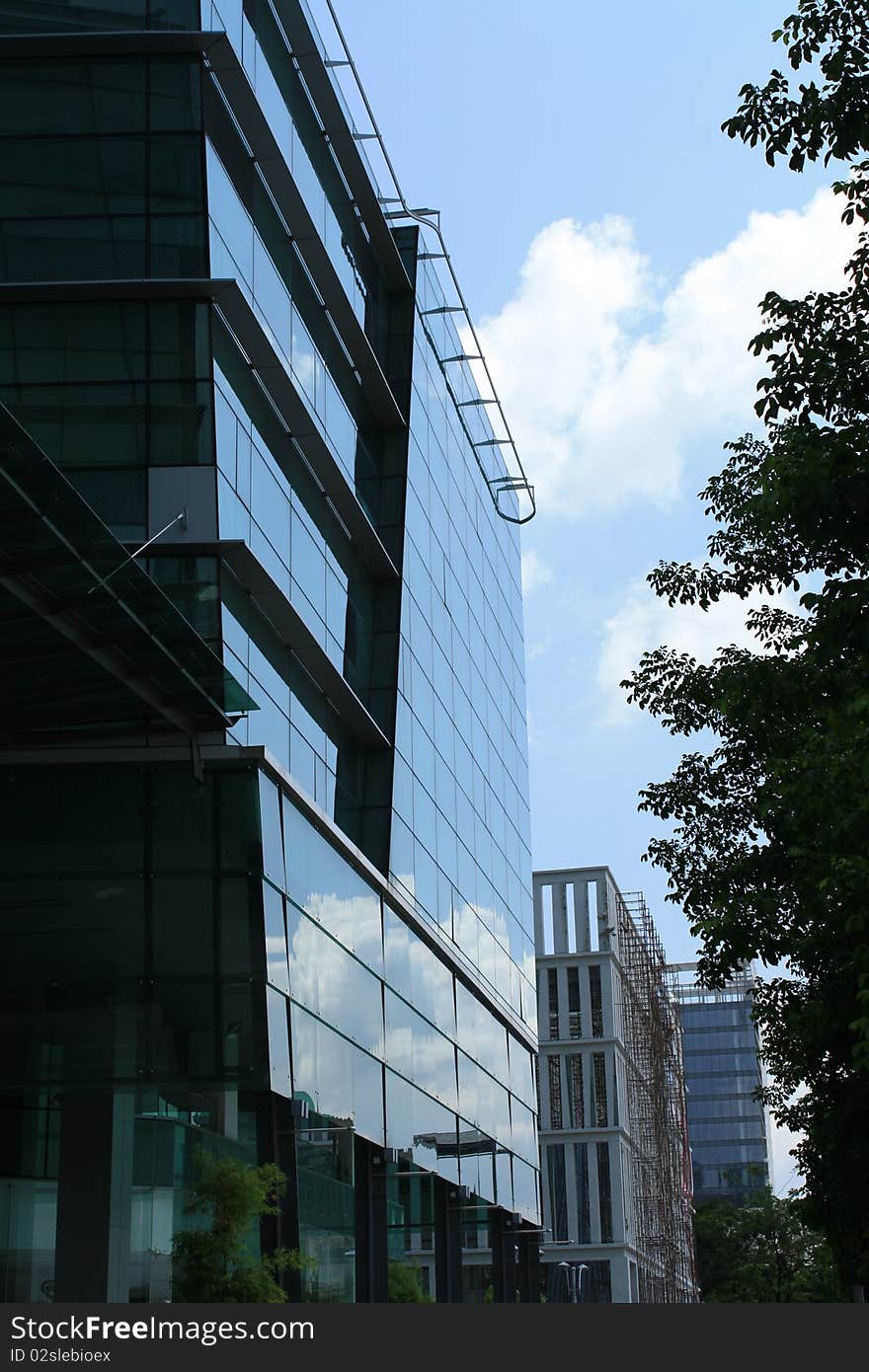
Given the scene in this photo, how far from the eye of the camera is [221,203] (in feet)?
69.7

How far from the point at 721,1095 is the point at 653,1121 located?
80.5m

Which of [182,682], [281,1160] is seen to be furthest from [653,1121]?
[182,682]

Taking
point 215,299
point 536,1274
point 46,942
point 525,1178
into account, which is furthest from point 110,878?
point 536,1274

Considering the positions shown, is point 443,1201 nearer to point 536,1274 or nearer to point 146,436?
point 536,1274

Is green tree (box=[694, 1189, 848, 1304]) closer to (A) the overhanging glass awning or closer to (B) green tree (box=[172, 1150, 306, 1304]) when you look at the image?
(B) green tree (box=[172, 1150, 306, 1304])

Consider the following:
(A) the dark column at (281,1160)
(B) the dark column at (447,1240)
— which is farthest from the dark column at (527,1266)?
(A) the dark column at (281,1160)

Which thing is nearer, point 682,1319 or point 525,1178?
point 682,1319

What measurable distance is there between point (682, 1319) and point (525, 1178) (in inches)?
1225

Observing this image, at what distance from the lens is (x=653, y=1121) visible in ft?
301

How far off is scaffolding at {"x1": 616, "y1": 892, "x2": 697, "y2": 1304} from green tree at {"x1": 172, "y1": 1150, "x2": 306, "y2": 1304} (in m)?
66.0

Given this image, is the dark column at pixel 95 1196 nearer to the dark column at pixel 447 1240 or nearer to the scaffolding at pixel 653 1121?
the dark column at pixel 447 1240

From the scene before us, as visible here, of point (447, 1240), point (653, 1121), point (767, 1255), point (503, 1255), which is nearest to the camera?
point (447, 1240)

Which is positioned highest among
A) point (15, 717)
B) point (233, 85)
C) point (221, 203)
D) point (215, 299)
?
point (233, 85)

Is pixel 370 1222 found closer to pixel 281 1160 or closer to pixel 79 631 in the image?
pixel 281 1160
